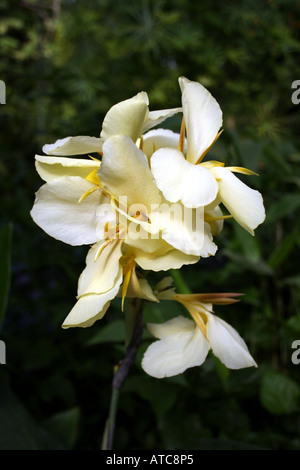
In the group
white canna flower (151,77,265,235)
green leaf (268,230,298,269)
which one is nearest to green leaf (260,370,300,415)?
green leaf (268,230,298,269)

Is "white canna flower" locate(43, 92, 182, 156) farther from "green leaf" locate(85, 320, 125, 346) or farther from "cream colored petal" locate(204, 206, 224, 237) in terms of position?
"green leaf" locate(85, 320, 125, 346)

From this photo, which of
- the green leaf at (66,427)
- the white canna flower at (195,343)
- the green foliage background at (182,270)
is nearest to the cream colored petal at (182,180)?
the white canna flower at (195,343)

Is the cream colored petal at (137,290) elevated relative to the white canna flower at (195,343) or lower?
elevated

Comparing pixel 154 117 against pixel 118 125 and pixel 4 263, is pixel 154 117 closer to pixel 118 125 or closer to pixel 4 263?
pixel 118 125

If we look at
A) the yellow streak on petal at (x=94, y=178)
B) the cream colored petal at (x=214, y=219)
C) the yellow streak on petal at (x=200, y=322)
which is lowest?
the yellow streak on petal at (x=200, y=322)

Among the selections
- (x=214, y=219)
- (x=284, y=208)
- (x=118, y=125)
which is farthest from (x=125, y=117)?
(x=284, y=208)

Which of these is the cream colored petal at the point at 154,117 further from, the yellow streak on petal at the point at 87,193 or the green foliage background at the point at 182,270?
the green foliage background at the point at 182,270
